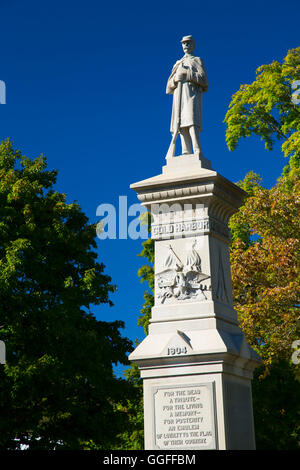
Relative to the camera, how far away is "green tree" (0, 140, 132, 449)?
22.5m

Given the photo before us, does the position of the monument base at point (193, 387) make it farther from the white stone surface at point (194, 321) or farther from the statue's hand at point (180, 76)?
the statue's hand at point (180, 76)

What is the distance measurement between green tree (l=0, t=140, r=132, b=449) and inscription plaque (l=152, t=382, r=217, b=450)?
10.9 metres

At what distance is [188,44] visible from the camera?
13781 millimetres

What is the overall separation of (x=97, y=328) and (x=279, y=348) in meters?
7.03

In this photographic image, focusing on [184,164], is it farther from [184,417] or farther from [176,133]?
[184,417]

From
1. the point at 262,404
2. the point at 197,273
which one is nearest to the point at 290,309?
the point at 262,404

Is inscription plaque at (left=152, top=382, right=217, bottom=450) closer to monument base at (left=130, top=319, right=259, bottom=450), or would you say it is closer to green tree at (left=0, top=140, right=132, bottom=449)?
monument base at (left=130, top=319, right=259, bottom=450)

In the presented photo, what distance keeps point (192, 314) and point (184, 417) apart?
157 cm

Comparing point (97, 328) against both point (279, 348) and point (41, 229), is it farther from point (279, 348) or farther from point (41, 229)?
point (279, 348)

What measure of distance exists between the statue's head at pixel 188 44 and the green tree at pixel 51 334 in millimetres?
10525

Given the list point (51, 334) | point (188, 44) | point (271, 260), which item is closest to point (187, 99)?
point (188, 44)

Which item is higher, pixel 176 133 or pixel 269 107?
pixel 269 107

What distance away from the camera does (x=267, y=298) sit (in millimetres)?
21500
